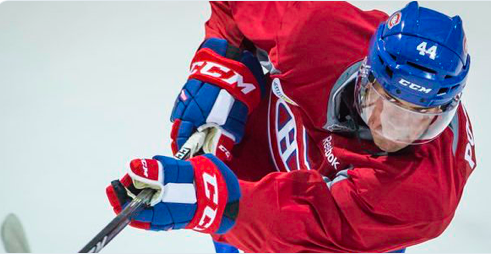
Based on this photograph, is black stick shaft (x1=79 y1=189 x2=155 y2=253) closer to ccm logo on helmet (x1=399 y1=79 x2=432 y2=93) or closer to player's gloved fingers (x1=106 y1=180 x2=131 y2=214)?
player's gloved fingers (x1=106 y1=180 x2=131 y2=214)

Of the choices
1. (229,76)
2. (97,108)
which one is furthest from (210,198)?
(97,108)

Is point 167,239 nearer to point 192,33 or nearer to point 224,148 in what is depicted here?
point 224,148

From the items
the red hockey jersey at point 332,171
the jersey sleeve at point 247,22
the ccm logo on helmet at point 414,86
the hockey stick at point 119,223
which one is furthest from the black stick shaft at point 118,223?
the jersey sleeve at point 247,22

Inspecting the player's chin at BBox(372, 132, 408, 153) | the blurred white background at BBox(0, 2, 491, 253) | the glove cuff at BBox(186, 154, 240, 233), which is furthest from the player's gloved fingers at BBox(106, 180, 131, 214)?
the blurred white background at BBox(0, 2, 491, 253)

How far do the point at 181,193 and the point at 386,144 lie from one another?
41 cm

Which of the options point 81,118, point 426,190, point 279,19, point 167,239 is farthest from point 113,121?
point 426,190

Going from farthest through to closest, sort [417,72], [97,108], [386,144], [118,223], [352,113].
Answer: [97,108]
[352,113]
[386,144]
[417,72]
[118,223]

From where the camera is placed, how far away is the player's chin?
1368mm

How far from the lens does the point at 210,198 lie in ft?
4.23

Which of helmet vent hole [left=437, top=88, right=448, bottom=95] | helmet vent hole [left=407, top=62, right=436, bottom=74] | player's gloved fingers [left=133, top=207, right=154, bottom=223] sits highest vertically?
helmet vent hole [left=407, top=62, right=436, bottom=74]

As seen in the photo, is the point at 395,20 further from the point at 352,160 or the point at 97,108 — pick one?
the point at 97,108

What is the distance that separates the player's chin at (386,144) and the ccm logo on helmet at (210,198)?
0.33 metres

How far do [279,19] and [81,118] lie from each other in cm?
82

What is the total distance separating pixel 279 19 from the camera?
172 cm
